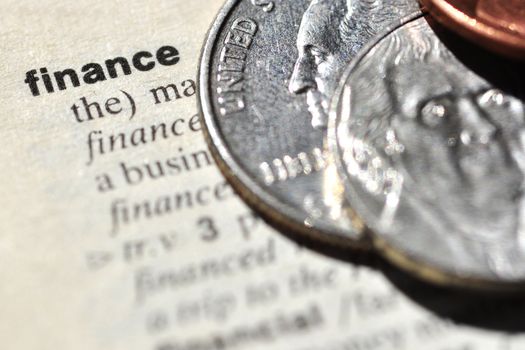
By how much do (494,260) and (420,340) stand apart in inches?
3.5

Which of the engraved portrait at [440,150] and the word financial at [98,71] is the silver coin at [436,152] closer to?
the engraved portrait at [440,150]

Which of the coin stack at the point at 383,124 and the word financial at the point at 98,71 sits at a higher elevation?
the coin stack at the point at 383,124

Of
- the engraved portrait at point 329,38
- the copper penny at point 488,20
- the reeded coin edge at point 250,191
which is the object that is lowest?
the reeded coin edge at point 250,191

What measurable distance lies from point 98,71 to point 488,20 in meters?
0.40

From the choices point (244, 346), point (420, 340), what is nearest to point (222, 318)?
point (244, 346)

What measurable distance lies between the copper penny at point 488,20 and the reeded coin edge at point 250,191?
8.9 inches

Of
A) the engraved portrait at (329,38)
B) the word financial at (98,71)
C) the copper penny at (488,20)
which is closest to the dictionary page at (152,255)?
the word financial at (98,71)

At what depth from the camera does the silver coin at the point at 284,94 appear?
27.3 inches

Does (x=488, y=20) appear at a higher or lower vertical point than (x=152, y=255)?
higher

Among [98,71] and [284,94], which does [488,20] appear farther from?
[98,71]

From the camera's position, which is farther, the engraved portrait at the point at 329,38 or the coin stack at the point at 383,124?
the engraved portrait at the point at 329,38

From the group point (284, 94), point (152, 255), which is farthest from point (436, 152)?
point (152, 255)

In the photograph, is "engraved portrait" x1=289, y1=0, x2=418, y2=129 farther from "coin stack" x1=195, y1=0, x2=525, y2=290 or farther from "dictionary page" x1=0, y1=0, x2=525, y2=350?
"dictionary page" x1=0, y1=0, x2=525, y2=350

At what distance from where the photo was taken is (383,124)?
0.72 m
